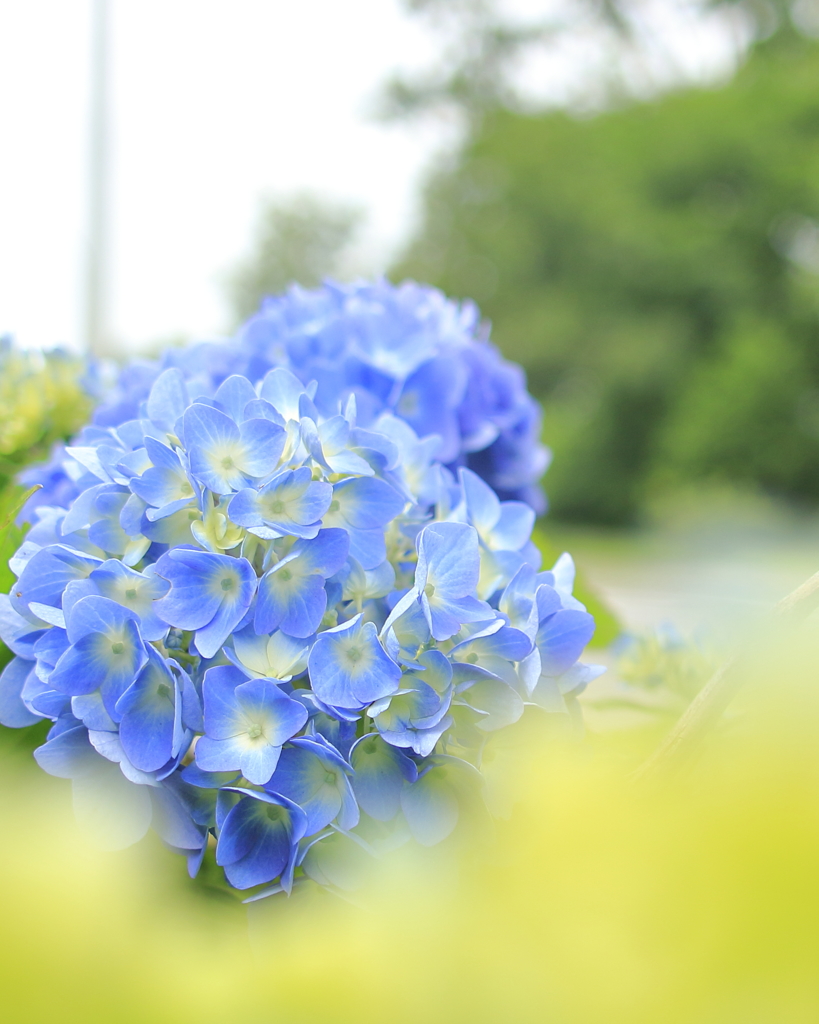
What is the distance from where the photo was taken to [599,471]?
41.9 feet

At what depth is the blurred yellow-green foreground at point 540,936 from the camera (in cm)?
20

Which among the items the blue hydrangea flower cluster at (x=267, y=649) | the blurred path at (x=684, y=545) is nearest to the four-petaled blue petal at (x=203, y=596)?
the blue hydrangea flower cluster at (x=267, y=649)

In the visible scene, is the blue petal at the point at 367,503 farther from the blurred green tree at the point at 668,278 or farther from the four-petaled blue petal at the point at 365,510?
the blurred green tree at the point at 668,278

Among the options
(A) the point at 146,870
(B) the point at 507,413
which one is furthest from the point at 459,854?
(B) the point at 507,413

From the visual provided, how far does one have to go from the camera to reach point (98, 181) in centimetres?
432

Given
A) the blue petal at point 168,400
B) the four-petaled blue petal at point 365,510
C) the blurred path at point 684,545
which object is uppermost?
the blue petal at point 168,400

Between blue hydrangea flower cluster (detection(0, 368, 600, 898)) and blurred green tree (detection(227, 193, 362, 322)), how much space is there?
19518mm

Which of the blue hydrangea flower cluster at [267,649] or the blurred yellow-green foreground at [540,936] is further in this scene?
the blue hydrangea flower cluster at [267,649]

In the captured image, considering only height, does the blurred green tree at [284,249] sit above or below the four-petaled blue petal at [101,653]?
below

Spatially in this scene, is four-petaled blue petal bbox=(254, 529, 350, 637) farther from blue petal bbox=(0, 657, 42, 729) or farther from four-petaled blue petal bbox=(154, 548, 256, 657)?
blue petal bbox=(0, 657, 42, 729)

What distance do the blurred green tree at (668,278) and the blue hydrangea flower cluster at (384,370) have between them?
10632mm

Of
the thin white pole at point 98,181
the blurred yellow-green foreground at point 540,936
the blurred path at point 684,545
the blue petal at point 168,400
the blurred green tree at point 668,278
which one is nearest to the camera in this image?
the blurred yellow-green foreground at point 540,936

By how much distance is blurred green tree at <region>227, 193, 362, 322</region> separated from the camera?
1959 cm

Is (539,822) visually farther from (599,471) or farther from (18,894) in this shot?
(599,471)
